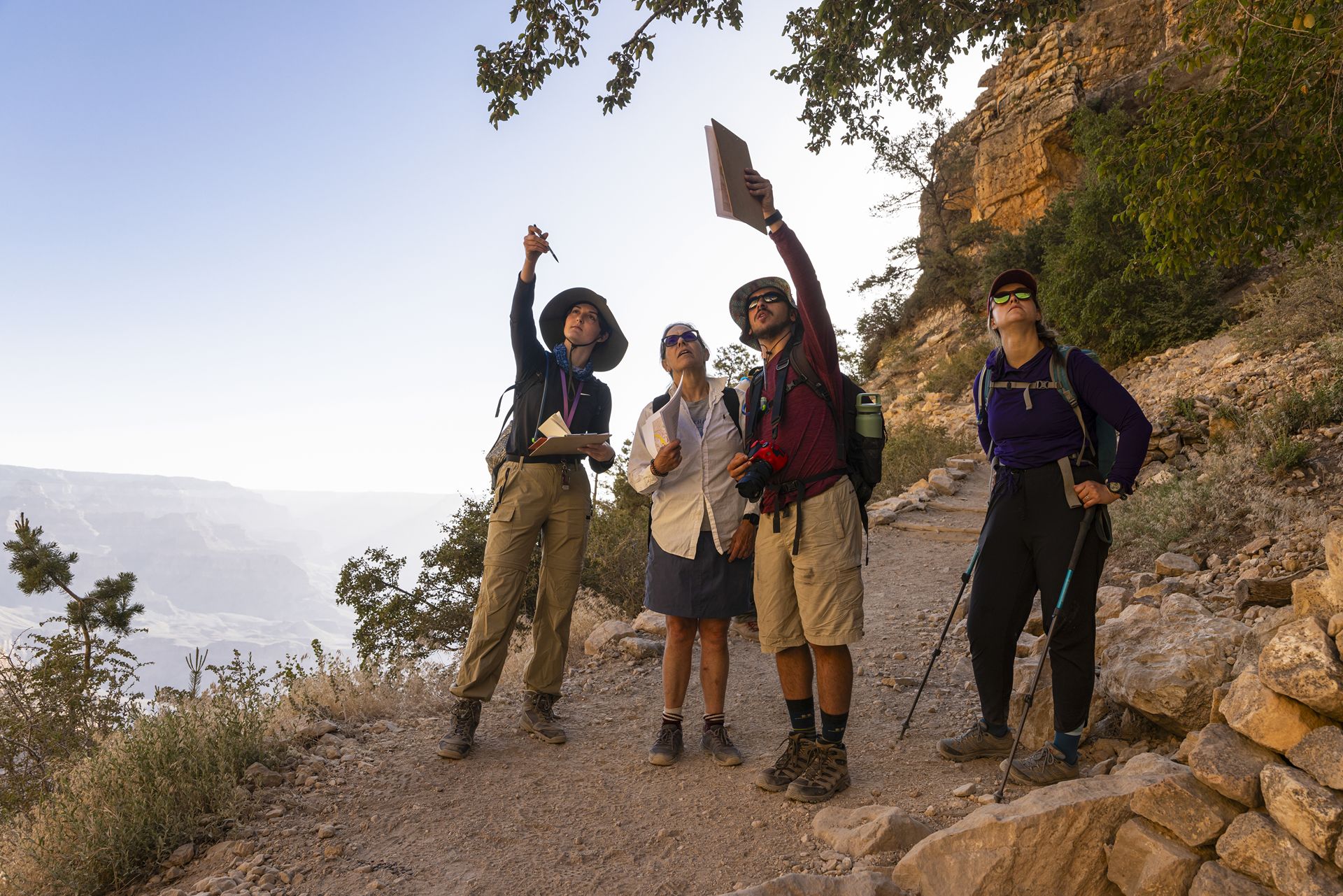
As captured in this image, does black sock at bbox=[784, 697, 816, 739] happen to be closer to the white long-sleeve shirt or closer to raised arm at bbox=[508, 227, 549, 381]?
the white long-sleeve shirt

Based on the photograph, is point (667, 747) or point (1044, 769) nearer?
point (1044, 769)

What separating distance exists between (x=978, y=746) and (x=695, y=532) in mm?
1577

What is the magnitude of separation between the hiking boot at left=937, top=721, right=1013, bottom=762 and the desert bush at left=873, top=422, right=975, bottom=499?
31.0 ft

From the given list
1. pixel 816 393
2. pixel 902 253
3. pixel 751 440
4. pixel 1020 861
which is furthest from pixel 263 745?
pixel 902 253

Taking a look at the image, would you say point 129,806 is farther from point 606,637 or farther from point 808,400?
point 606,637

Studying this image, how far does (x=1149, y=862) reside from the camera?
2.15m

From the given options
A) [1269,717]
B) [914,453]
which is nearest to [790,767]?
[1269,717]

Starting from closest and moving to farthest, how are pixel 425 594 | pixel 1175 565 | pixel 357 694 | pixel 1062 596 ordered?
pixel 1062 596
pixel 357 694
pixel 1175 565
pixel 425 594

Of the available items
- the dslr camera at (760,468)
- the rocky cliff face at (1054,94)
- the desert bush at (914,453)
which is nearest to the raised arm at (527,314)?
the dslr camera at (760,468)

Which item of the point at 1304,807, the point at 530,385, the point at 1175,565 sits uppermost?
the point at 530,385

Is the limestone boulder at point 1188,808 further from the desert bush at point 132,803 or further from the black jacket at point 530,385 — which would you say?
the desert bush at point 132,803

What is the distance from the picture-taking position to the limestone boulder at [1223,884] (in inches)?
77.8

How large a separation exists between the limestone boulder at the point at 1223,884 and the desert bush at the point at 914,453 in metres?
10.9

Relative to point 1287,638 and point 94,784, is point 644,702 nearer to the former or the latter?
point 94,784
